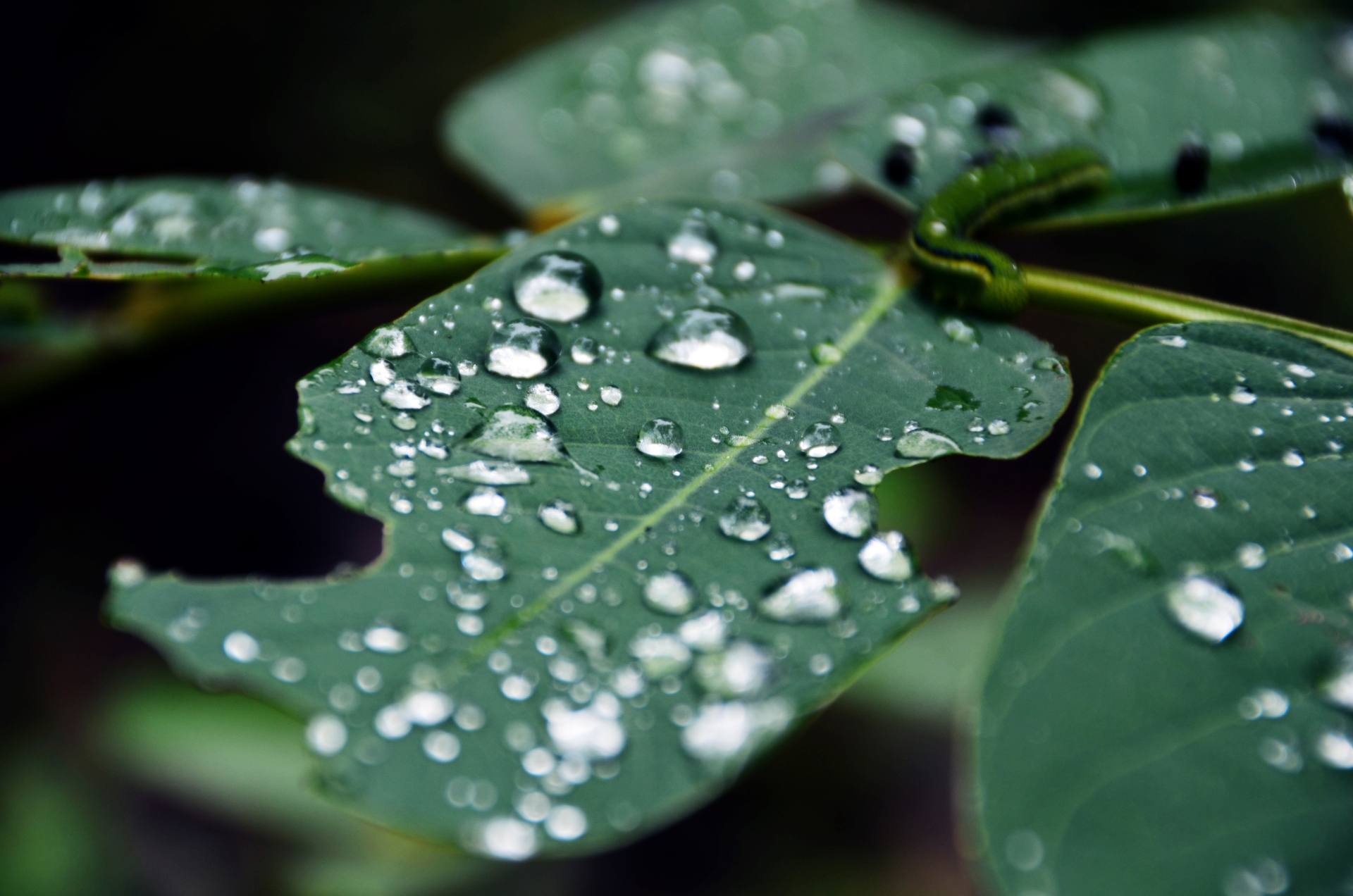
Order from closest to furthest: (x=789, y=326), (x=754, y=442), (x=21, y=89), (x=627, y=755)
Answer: (x=627, y=755), (x=754, y=442), (x=789, y=326), (x=21, y=89)

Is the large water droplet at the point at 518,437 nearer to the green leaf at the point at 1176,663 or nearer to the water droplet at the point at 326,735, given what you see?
the water droplet at the point at 326,735

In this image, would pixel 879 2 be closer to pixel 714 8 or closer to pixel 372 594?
pixel 714 8

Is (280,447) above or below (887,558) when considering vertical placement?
below

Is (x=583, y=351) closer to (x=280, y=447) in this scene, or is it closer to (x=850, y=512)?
(x=850, y=512)

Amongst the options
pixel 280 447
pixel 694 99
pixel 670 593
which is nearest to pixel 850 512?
pixel 670 593

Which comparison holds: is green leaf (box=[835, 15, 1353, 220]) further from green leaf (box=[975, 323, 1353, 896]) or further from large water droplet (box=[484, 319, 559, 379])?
large water droplet (box=[484, 319, 559, 379])

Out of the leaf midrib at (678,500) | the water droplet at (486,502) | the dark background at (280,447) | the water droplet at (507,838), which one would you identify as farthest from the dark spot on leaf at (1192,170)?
the dark background at (280,447)

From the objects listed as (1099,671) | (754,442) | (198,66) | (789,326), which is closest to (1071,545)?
(1099,671)
